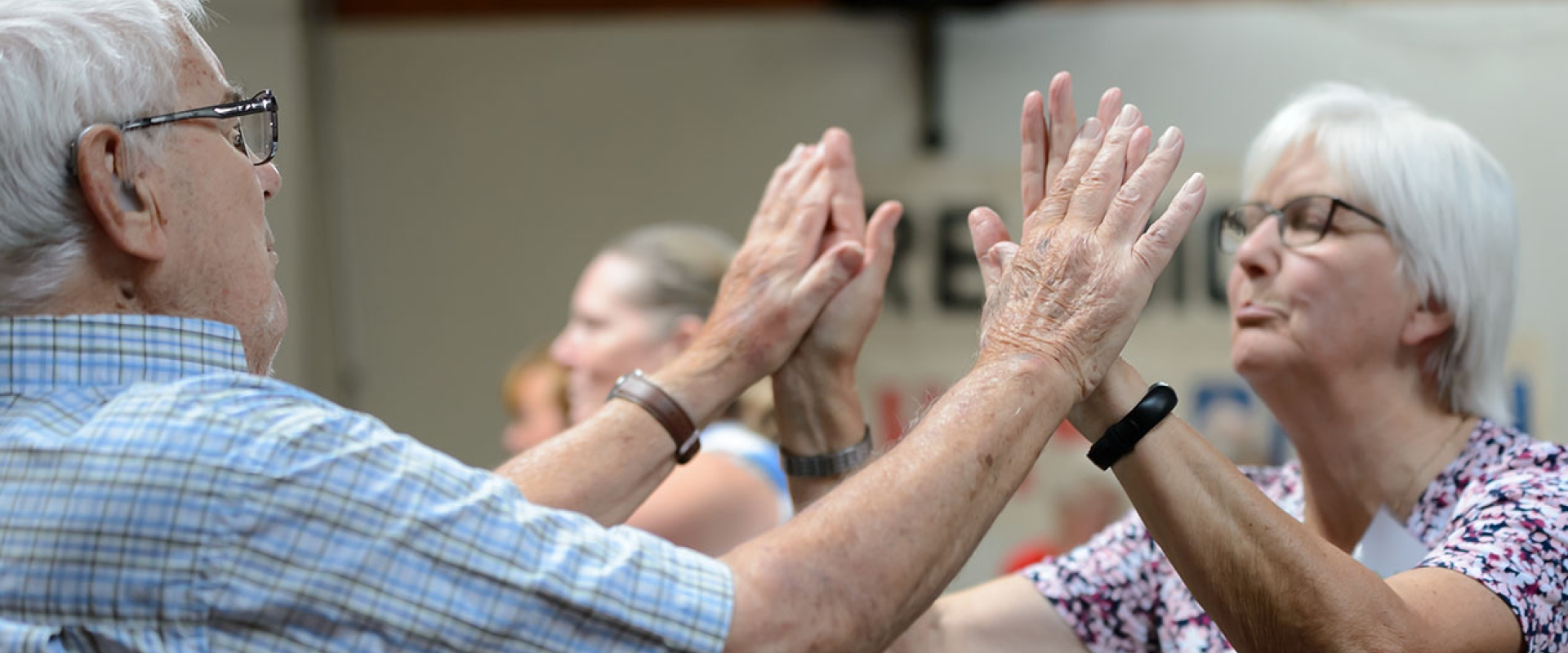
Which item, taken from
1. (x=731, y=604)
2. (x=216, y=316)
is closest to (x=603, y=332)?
(x=216, y=316)

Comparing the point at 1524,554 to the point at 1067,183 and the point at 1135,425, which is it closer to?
the point at 1135,425

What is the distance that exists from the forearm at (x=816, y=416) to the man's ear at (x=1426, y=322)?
65 cm

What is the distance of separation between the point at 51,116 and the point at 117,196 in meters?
0.08

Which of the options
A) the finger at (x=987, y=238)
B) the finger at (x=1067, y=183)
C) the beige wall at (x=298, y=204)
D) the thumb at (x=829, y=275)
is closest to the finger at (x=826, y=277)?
the thumb at (x=829, y=275)

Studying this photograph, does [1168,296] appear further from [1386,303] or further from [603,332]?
[1386,303]

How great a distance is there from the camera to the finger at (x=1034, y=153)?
1.44 meters

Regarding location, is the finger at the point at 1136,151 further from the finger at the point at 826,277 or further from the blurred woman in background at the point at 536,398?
the blurred woman in background at the point at 536,398

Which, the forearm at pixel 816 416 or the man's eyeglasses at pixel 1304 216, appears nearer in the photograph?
the man's eyeglasses at pixel 1304 216

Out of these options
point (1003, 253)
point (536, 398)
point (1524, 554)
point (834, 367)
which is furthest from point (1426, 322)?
point (536, 398)

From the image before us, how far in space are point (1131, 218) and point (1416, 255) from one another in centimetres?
53

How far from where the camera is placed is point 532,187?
4.72 metres

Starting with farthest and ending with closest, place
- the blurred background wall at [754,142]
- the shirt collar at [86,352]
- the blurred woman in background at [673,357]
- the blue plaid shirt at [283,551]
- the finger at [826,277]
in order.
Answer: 1. the blurred background wall at [754,142]
2. the blurred woman in background at [673,357]
3. the finger at [826,277]
4. the shirt collar at [86,352]
5. the blue plaid shirt at [283,551]

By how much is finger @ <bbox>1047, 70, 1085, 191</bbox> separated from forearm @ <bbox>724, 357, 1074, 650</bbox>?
33cm

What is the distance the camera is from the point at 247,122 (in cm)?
127
